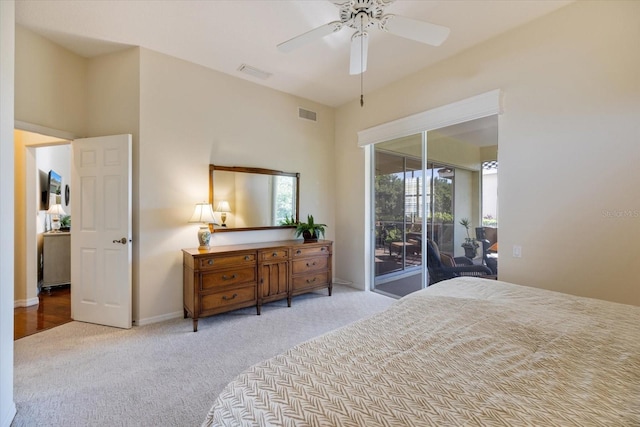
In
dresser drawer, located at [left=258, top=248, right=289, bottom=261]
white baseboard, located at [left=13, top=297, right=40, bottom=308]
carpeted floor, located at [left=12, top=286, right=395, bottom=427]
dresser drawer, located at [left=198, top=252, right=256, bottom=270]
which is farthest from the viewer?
white baseboard, located at [left=13, top=297, right=40, bottom=308]

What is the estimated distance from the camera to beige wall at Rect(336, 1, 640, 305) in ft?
7.36

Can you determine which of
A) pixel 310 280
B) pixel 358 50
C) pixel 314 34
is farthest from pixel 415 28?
pixel 310 280

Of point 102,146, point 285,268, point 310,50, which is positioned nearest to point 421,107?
point 310,50

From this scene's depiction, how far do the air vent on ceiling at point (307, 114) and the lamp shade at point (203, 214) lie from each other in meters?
2.21

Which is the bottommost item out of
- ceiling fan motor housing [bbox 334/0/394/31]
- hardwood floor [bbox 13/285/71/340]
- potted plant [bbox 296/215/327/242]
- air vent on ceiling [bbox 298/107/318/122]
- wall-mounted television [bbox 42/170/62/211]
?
hardwood floor [bbox 13/285/71/340]

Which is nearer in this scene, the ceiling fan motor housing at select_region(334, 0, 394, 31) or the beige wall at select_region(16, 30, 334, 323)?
the ceiling fan motor housing at select_region(334, 0, 394, 31)

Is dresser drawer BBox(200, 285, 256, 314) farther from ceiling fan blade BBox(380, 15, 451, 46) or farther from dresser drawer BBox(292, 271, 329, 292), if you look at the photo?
ceiling fan blade BBox(380, 15, 451, 46)

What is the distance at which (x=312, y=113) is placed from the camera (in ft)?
15.5

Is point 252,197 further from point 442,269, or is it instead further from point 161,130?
point 442,269

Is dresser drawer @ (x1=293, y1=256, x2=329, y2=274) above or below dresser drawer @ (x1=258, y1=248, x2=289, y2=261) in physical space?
below

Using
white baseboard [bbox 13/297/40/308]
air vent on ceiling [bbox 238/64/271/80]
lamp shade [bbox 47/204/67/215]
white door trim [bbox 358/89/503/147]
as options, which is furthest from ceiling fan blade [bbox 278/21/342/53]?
lamp shade [bbox 47/204/67/215]

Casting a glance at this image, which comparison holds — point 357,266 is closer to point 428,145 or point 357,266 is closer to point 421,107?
point 428,145

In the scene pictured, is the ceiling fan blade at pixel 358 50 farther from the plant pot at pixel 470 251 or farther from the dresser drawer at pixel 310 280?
the dresser drawer at pixel 310 280

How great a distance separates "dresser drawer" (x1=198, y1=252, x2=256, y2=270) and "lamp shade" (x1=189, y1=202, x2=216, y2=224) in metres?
0.51
